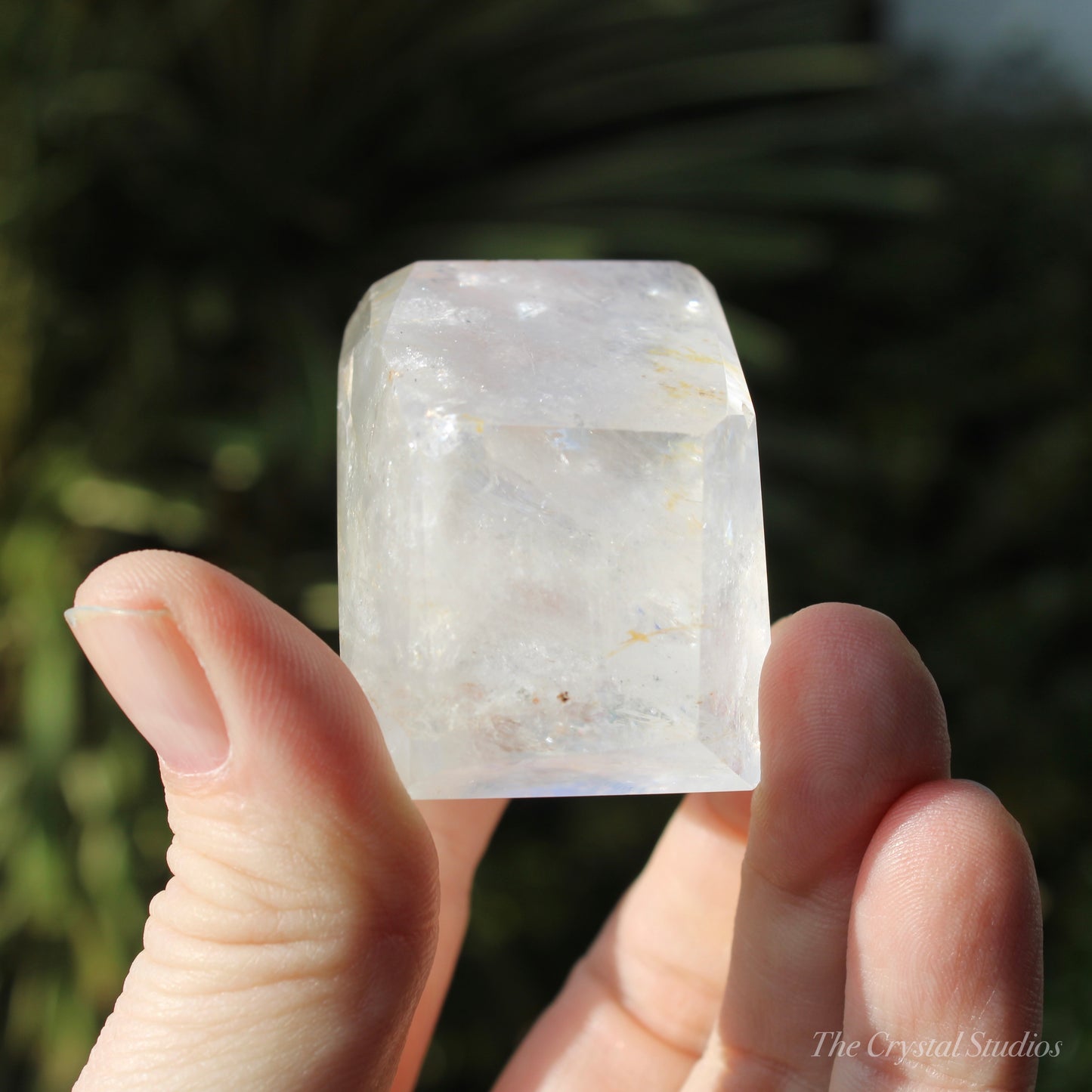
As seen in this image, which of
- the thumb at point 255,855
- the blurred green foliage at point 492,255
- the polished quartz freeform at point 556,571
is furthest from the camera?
the blurred green foliage at point 492,255

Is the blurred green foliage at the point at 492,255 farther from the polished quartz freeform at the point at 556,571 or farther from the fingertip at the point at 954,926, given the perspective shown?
the fingertip at the point at 954,926

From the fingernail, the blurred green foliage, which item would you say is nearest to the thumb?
the fingernail

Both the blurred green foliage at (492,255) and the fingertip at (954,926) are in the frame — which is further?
the blurred green foliage at (492,255)

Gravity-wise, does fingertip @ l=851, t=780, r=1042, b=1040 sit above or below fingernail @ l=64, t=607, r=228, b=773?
below

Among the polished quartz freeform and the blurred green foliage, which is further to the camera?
the blurred green foliage

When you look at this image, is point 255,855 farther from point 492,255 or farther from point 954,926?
point 492,255

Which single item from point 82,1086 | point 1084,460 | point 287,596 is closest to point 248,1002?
point 82,1086

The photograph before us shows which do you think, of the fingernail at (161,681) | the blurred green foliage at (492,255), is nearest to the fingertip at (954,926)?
the fingernail at (161,681)

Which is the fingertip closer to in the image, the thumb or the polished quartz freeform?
the polished quartz freeform
